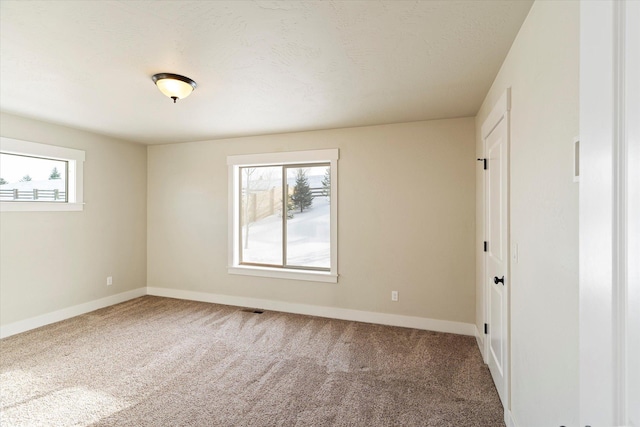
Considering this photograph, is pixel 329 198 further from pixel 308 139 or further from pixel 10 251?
pixel 10 251

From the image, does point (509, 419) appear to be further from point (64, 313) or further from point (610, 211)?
point (64, 313)

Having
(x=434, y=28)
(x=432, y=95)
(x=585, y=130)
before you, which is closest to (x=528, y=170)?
(x=434, y=28)

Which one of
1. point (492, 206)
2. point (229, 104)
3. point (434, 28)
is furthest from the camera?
point (229, 104)

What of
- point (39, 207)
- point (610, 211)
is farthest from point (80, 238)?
point (610, 211)

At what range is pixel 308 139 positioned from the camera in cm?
423

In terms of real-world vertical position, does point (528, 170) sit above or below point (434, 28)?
below

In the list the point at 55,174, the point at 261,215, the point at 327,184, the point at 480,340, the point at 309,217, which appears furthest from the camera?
the point at 261,215

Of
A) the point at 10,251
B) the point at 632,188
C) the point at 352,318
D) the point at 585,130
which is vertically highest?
the point at 585,130

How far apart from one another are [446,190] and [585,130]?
10.2ft

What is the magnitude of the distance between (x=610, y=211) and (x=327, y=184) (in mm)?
3797

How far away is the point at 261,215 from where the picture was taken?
15.5 feet

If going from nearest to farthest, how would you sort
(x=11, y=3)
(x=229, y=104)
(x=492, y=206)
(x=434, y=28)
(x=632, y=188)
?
(x=632, y=188) → (x=11, y=3) → (x=434, y=28) → (x=492, y=206) → (x=229, y=104)

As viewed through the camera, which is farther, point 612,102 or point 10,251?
point 10,251

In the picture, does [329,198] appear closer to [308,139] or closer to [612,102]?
[308,139]
